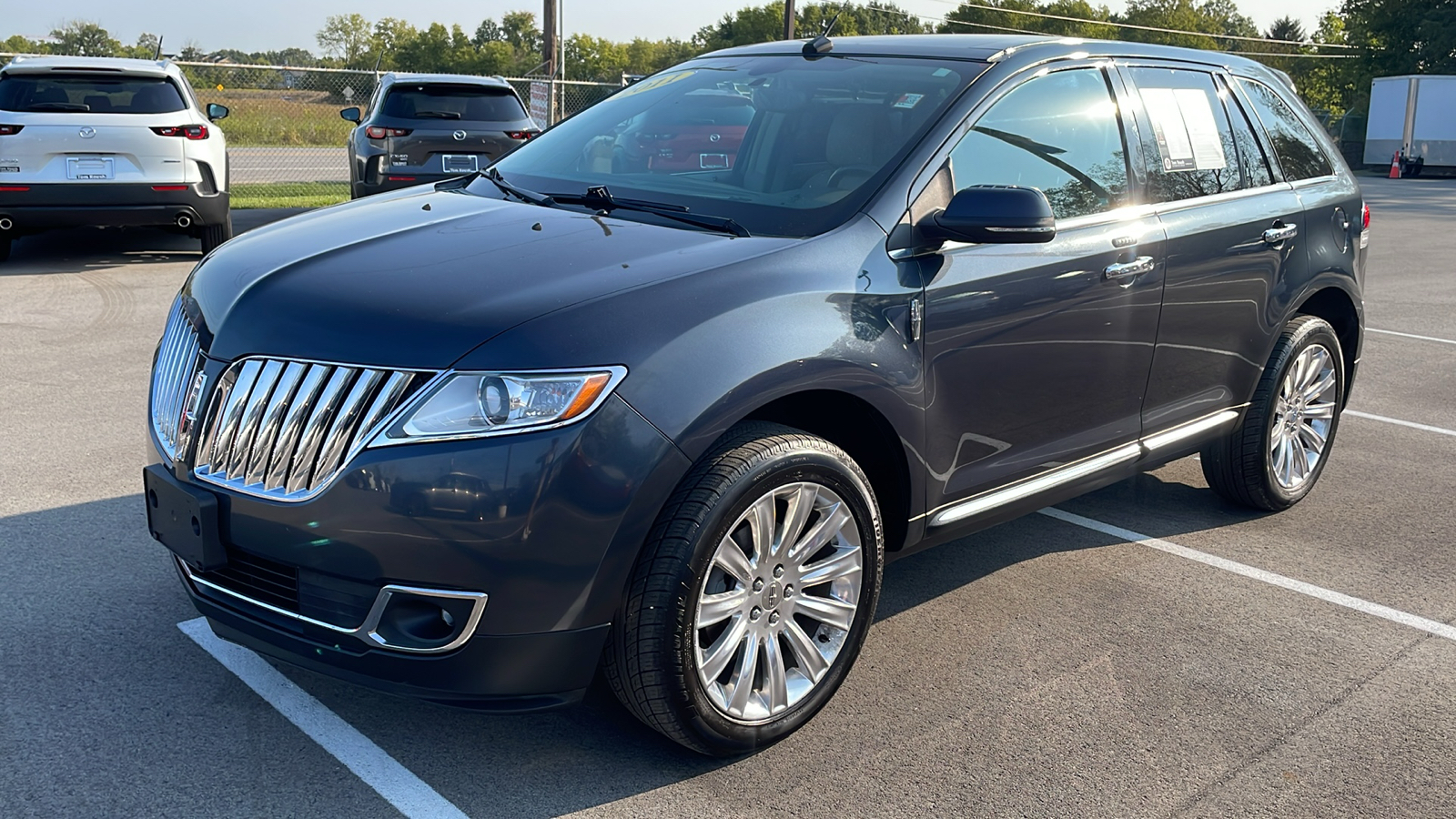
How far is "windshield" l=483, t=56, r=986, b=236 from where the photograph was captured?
3.61 meters

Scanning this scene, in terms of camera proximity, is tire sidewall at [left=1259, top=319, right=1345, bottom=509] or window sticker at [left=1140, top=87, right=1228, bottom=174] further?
tire sidewall at [left=1259, top=319, right=1345, bottom=509]

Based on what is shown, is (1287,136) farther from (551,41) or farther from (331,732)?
(551,41)

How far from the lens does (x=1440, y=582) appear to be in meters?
4.54

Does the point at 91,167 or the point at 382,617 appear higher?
the point at 91,167

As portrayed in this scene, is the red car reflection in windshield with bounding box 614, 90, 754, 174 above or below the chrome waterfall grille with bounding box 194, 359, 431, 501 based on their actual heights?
above

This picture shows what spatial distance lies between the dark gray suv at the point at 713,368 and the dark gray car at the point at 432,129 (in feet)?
26.9

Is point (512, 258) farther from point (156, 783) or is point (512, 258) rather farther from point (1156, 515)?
point (1156, 515)

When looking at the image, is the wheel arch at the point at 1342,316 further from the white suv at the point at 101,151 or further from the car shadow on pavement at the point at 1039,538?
the white suv at the point at 101,151

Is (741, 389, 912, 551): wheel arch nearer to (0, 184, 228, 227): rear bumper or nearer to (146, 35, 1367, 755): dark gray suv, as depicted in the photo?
(146, 35, 1367, 755): dark gray suv

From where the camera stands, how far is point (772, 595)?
318 centimetres

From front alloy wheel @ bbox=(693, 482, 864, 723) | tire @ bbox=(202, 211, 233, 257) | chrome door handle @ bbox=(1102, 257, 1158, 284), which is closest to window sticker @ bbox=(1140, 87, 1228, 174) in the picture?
chrome door handle @ bbox=(1102, 257, 1158, 284)

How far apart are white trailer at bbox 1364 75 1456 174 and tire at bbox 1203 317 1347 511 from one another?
116 ft

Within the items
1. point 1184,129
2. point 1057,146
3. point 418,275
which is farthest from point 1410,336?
point 418,275

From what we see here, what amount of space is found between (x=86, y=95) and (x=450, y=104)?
3.54 meters
